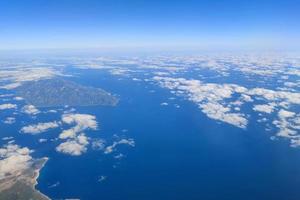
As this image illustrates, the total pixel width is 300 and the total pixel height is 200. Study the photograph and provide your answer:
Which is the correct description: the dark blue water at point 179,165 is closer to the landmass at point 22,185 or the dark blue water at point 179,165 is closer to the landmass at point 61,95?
the landmass at point 22,185

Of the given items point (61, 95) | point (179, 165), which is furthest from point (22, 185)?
point (61, 95)

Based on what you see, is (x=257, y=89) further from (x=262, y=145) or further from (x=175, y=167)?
(x=175, y=167)

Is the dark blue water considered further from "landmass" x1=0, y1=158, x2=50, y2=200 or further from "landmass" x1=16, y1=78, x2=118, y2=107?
"landmass" x1=16, y1=78, x2=118, y2=107

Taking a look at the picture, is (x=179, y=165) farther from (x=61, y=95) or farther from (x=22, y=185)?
(x=61, y=95)

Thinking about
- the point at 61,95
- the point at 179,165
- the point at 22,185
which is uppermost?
the point at 22,185

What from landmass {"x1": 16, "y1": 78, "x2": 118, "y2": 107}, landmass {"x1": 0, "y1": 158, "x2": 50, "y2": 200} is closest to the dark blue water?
landmass {"x1": 0, "y1": 158, "x2": 50, "y2": 200}

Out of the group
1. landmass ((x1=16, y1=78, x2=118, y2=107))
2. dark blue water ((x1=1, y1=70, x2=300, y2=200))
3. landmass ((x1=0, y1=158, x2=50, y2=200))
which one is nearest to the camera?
landmass ((x1=0, y1=158, x2=50, y2=200))
